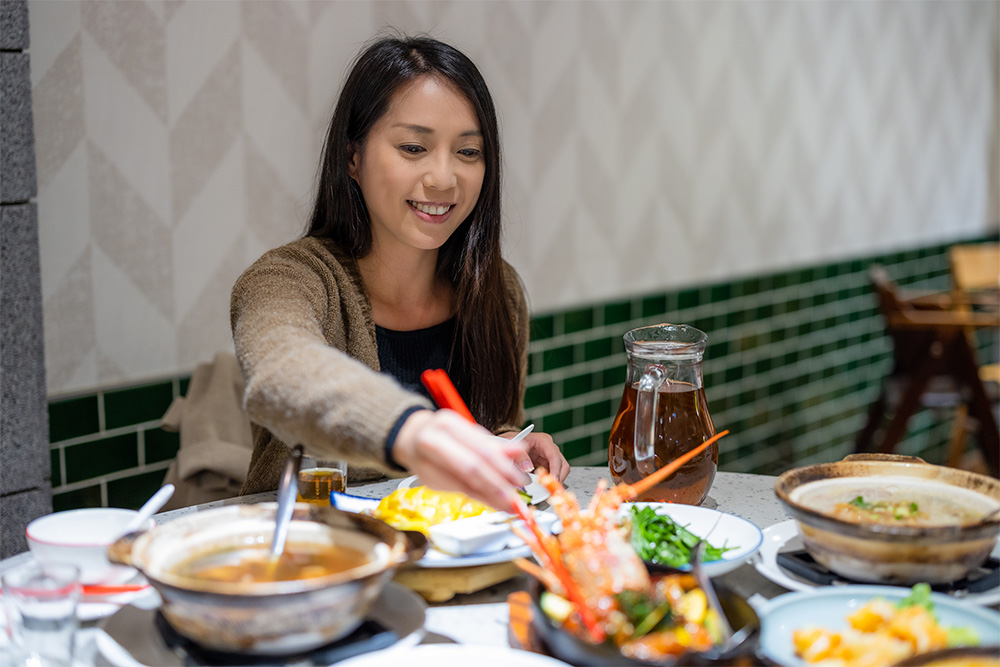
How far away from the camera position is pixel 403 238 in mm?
1773

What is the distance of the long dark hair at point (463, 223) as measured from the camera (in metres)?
1.74

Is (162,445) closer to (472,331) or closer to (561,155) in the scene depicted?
(472,331)

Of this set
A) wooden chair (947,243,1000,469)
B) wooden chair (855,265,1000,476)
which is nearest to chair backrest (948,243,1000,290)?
wooden chair (947,243,1000,469)

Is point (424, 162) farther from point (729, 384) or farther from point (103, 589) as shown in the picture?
point (729, 384)

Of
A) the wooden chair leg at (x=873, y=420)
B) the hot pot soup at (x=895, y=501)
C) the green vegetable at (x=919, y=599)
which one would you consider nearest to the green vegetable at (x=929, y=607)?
the green vegetable at (x=919, y=599)

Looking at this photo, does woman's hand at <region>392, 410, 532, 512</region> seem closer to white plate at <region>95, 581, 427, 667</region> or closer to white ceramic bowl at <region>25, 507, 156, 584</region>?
white plate at <region>95, 581, 427, 667</region>

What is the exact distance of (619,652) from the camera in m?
0.84

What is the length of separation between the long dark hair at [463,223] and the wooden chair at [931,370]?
2628 mm

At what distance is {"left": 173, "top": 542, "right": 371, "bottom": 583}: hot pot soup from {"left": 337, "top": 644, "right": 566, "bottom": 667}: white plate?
0.10 m

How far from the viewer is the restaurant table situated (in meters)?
1.01

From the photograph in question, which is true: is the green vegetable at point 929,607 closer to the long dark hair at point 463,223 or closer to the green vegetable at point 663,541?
the green vegetable at point 663,541

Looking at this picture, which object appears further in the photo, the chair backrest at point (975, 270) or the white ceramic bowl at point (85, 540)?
the chair backrest at point (975, 270)

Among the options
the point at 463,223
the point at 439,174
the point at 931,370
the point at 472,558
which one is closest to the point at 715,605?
the point at 472,558

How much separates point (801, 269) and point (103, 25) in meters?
A: 3.25
